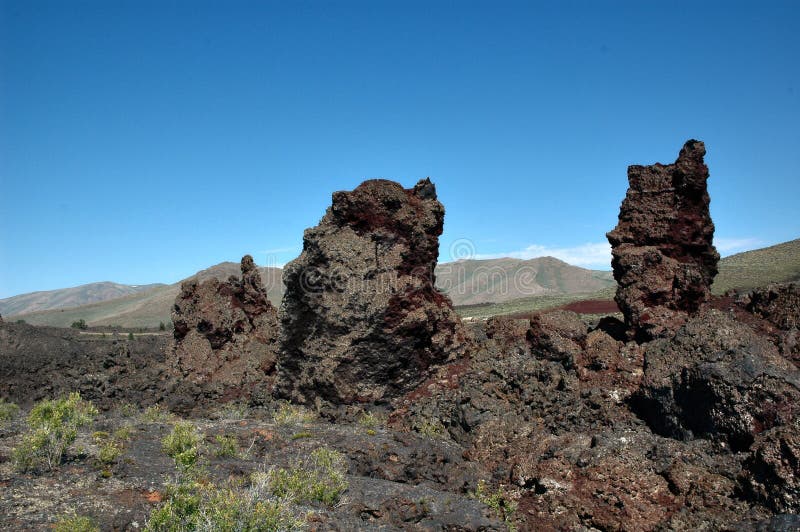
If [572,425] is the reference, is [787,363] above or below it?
above

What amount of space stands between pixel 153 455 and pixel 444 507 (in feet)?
15.0

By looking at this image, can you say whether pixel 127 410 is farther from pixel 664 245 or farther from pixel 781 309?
pixel 781 309

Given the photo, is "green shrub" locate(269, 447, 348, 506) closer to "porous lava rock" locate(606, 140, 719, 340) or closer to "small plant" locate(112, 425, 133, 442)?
"small plant" locate(112, 425, 133, 442)

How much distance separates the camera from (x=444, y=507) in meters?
7.54

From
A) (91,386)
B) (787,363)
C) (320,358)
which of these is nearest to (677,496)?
(787,363)

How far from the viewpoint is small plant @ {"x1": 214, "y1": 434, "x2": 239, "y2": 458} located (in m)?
9.08

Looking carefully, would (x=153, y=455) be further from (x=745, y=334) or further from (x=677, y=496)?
(x=745, y=334)

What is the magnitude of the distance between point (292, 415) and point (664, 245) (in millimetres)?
10111

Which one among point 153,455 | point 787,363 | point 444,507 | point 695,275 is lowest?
point 444,507

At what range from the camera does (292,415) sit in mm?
12875

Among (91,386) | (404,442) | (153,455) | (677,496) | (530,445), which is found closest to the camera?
(677,496)

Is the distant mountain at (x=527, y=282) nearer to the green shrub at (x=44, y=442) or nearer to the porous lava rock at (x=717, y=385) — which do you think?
the porous lava rock at (x=717, y=385)

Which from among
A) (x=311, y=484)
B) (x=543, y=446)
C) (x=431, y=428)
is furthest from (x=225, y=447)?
(x=543, y=446)

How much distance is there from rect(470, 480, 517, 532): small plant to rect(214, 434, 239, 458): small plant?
393 centimetres
